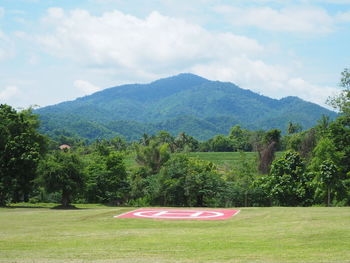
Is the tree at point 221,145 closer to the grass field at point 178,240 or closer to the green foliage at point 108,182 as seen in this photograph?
the green foliage at point 108,182

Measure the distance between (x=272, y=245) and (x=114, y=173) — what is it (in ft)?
118

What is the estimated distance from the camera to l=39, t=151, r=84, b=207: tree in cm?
3316

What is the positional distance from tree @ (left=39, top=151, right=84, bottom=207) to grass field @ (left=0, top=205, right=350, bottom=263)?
29.3ft

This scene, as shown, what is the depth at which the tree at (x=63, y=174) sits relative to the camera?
3316 cm

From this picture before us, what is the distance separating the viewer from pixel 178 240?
16.0 metres

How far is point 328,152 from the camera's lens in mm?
39594

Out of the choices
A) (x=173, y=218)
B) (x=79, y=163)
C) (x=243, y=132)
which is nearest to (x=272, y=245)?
(x=173, y=218)

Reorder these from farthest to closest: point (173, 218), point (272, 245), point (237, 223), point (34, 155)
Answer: point (34, 155)
point (173, 218)
point (237, 223)
point (272, 245)

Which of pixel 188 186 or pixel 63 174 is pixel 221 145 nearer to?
pixel 188 186

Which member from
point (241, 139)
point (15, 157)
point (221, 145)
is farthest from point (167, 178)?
point (241, 139)

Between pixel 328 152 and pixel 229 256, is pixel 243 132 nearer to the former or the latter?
pixel 328 152

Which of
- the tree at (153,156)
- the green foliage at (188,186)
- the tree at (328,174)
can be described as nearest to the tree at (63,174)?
the green foliage at (188,186)

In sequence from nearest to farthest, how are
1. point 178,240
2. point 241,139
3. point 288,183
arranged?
point 178,240
point 288,183
point 241,139

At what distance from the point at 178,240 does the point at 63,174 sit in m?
19.5
